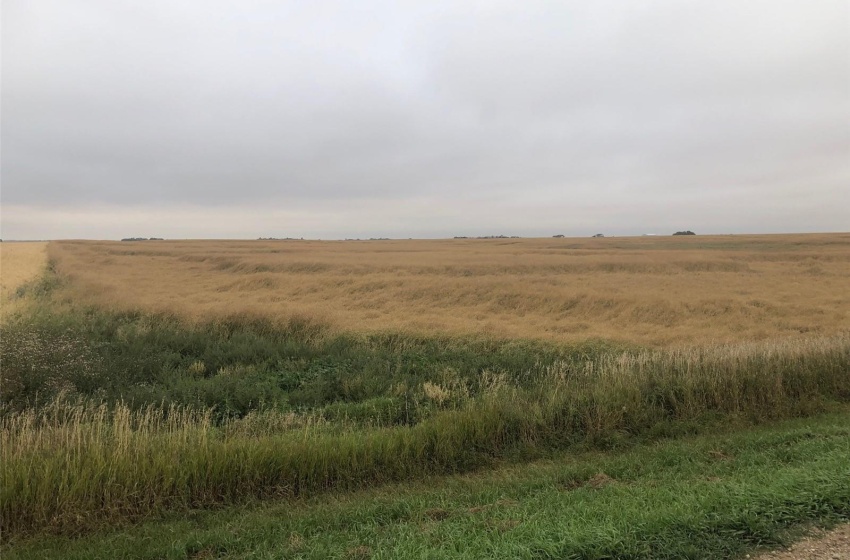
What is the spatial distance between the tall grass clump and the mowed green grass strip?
17.2 inches

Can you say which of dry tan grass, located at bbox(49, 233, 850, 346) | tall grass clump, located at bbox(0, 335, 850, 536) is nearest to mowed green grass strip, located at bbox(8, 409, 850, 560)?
tall grass clump, located at bbox(0, 335, 850, 536)

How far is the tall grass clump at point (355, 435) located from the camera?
5227 millimetres

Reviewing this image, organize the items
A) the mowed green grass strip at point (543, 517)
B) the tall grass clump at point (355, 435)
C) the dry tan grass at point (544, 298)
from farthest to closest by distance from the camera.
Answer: the dry tan grass at point (544, 298) → the tall grass clump at point (355, 435) → the mowed green grass strip at point (543, 517)

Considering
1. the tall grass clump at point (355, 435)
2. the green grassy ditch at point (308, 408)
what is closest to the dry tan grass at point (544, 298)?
the green grassy ditch at point (308, 408)

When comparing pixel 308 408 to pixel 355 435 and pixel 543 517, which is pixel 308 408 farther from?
pixel 543 517

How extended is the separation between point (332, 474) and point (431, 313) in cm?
1468

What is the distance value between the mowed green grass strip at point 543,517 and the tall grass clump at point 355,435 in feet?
1.43

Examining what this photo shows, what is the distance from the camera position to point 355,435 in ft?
22.6

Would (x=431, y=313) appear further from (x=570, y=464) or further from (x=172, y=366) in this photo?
(x=570, y=464)

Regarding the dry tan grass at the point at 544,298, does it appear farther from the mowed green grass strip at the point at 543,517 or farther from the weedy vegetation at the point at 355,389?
the mowed green grass strip at the point at 543,517

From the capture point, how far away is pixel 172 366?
484 inches

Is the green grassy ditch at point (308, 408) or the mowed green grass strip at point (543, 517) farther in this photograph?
the green grassy ditch at point (308, 408)

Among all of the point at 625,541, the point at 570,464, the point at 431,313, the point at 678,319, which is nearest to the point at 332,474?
the point at 570,464

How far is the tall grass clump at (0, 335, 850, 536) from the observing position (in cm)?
523
